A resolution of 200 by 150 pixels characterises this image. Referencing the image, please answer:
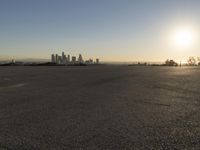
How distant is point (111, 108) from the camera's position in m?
8.77

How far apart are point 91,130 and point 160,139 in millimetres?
1549

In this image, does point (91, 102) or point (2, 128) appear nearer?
point (2, 128)

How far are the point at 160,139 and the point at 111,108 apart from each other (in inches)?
133

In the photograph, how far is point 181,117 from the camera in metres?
7.51

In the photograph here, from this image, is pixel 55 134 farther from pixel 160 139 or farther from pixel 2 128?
pixel 160 139

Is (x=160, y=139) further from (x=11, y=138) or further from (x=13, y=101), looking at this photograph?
(x=13, y=101)

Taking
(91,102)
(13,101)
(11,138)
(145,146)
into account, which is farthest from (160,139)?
(13,101)

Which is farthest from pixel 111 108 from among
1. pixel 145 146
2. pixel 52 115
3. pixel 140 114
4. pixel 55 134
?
pixel 145 146

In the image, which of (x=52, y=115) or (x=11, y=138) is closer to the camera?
(x=11, y=138)

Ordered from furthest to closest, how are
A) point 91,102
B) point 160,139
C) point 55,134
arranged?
point 91,102 → point 55,134 → point 160,139

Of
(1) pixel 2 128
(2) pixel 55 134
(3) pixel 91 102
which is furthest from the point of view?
(3) pixel 91 102

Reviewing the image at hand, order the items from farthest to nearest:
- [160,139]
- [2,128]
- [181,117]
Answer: [181,117] < [2,128] < [160,139]

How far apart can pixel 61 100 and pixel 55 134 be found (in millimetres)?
4639

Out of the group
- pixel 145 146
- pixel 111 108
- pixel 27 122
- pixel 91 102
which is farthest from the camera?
pixel 91 102
